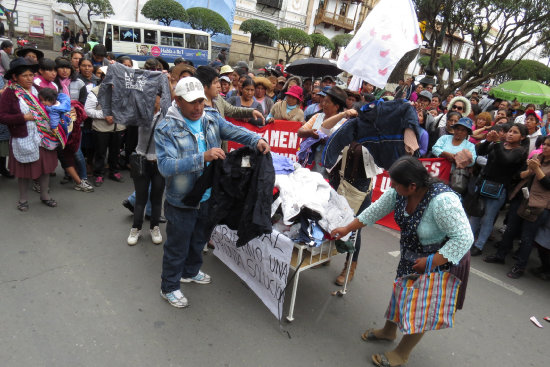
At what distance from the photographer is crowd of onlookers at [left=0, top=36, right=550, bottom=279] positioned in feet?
13.8

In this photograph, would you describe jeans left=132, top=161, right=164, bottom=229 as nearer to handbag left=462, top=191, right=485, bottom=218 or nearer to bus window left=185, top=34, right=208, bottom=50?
handbag left=462, top=191, right=485, bottom=218

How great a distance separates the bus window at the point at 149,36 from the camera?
1962 cm

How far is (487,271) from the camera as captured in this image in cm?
489

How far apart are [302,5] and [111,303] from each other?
40.5 metres

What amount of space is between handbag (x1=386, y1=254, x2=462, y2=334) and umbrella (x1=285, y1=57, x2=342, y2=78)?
7155 mm

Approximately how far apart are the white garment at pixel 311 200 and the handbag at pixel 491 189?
9.81 ft

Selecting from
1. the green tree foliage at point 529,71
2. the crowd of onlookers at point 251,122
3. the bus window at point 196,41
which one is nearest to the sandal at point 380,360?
the crowd of onlookers at point 251,122

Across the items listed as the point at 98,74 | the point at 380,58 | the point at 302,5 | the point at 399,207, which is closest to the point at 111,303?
the point at 399,207

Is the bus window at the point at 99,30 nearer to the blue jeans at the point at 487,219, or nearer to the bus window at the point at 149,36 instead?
the bus window at the point at 149,36

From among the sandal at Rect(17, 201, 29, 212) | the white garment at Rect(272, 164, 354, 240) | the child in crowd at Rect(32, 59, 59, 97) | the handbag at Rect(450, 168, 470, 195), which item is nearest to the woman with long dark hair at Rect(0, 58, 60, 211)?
the sandal at Rect(17, 201, 29, 212)

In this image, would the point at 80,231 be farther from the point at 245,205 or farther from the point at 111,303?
the point at 245,205

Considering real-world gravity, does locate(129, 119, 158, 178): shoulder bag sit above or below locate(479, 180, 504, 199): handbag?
below

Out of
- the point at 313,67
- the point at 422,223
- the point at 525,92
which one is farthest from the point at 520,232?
the point at 525,92

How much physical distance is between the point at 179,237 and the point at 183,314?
72cm
